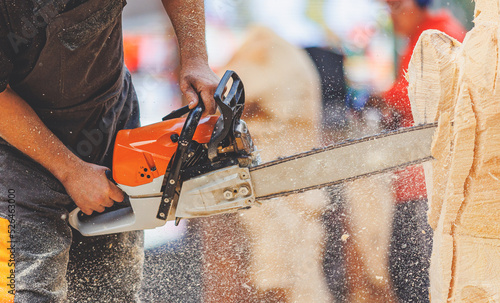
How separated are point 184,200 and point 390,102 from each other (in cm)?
185

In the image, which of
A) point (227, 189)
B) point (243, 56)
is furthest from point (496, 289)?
point (243, 56)

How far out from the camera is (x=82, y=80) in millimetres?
1276

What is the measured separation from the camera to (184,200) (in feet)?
4.06

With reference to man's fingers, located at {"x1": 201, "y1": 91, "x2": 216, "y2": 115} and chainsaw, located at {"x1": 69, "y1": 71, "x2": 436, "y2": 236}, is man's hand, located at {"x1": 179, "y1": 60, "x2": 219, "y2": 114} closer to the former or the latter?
man's fingers, located at {"x1": 201, "y1": 91, "x2": 216, "y2": 115}

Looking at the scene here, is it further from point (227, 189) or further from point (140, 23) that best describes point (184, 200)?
point (140, 23)

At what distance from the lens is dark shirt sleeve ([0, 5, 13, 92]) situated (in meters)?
1.04

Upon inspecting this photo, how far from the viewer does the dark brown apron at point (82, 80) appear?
1.18 meters

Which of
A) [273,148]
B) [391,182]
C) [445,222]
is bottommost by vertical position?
[391,182]

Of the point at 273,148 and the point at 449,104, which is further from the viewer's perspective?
the point at 273,148

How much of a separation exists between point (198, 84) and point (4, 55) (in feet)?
1.83

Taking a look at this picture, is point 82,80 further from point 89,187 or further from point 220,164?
point 220,164

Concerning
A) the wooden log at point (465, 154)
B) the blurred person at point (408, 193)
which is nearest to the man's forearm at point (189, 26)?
the wooden log at point (465, 154)

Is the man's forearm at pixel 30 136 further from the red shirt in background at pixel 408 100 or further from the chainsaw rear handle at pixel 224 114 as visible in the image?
the red shirt in background at pixel 408 100

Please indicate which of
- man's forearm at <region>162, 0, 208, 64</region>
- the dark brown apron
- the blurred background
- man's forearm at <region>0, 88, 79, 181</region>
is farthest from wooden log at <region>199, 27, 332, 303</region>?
man's forearm at <region>0, 88, 79, 181</region>
